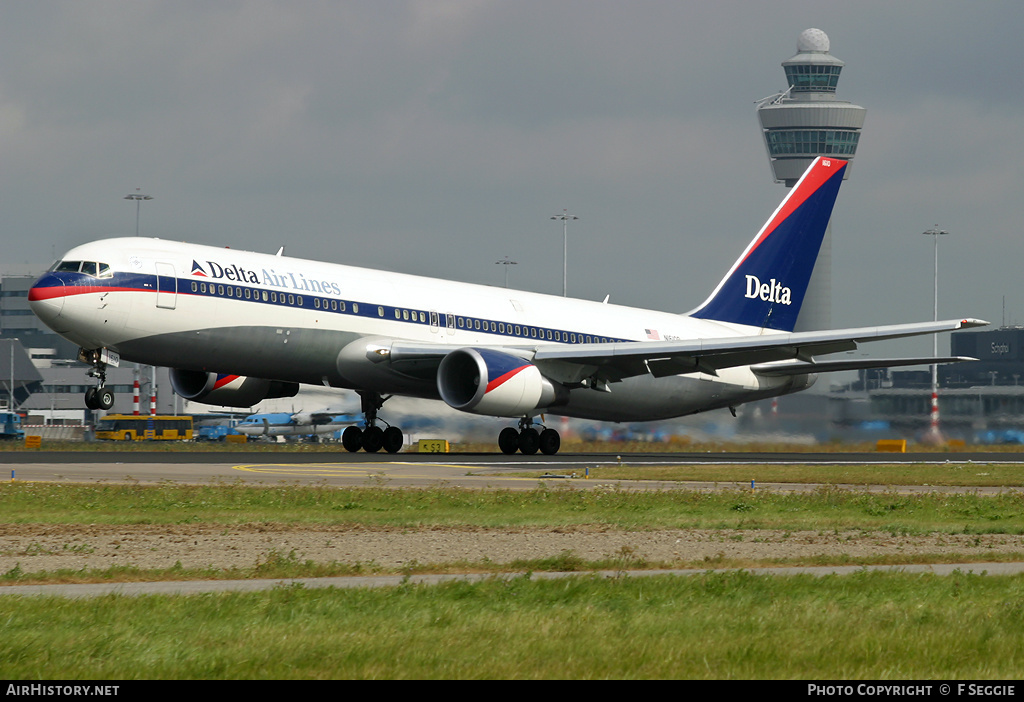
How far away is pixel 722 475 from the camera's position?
1174 inches

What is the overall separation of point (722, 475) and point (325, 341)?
1194 cm

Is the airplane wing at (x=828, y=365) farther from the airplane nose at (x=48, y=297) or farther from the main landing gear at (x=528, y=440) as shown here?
the airplane nose at (x=48, y=297)

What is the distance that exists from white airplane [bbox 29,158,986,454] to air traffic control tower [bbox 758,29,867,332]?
13213 cm

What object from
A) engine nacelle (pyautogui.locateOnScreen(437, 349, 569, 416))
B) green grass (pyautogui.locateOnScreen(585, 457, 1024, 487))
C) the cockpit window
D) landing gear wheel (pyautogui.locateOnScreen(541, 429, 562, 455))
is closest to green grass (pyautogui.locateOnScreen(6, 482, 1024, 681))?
green grass (pyautogui.locateOnScreen(585, 457, 1024, 487))

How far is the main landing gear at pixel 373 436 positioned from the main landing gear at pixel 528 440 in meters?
3.36

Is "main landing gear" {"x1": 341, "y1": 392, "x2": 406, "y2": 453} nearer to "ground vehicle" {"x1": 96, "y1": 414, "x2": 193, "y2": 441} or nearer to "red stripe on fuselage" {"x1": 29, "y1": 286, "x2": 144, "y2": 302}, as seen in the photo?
"red stripe on fuselage" {"x1": 29, "y1": 286, "x2": 144, "y2": 302}

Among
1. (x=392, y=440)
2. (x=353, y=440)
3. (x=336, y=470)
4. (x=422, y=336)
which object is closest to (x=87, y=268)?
(x=336, y=470)

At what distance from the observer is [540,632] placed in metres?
9.64

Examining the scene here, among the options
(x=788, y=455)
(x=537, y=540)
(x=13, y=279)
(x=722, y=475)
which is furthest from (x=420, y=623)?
(x=13, y=279)

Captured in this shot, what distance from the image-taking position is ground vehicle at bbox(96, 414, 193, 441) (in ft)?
211

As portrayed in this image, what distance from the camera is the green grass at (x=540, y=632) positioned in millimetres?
8539

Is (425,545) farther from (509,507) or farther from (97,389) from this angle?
(97,389)

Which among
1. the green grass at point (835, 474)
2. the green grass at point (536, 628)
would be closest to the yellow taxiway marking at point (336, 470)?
the green grass at point (835, 474)

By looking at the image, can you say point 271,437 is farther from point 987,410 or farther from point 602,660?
point 602,660
